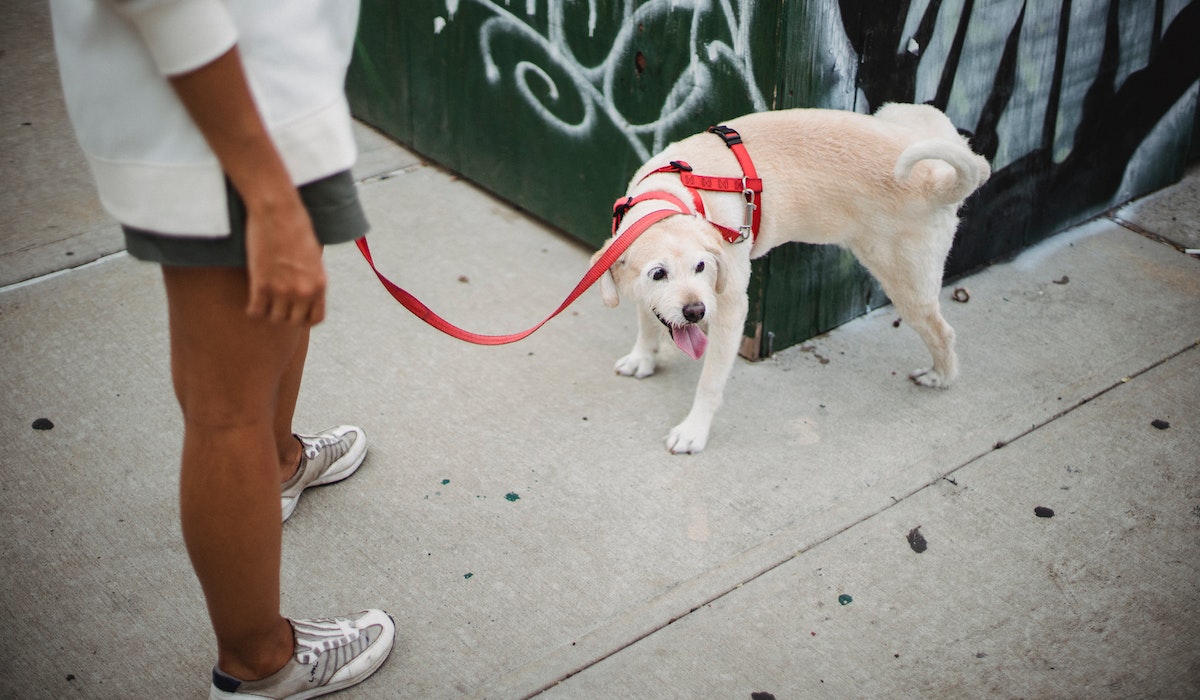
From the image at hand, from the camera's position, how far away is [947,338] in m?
3.18

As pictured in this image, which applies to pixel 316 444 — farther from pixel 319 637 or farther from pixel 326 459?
pixel 319 637

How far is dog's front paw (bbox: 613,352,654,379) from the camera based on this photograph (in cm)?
335

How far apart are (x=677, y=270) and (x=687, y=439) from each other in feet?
2.07

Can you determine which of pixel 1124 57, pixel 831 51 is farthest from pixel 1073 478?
pixel 1124 57

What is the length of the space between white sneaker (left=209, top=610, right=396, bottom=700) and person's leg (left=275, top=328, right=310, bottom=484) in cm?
44

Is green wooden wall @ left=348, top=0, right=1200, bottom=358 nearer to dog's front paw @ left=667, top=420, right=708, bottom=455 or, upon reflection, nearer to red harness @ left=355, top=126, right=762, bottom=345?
red harness @ left=355, top=126, right=762, bottom=345

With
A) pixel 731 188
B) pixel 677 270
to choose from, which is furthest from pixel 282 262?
pixel 731 188

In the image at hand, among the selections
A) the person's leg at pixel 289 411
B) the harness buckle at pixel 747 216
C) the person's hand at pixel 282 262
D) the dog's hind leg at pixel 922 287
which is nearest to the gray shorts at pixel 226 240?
the person's hand at pixel 282 262

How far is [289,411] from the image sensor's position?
2379 mm

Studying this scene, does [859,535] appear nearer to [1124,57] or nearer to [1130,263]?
[1130,263]

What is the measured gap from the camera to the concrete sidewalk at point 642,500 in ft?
7.49

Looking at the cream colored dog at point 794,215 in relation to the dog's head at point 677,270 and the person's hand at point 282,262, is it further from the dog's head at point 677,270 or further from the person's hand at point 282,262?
the person's hand at point 282,262

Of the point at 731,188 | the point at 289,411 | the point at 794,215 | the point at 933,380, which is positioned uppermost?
the point at 731,188

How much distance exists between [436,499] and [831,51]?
6.12ft
